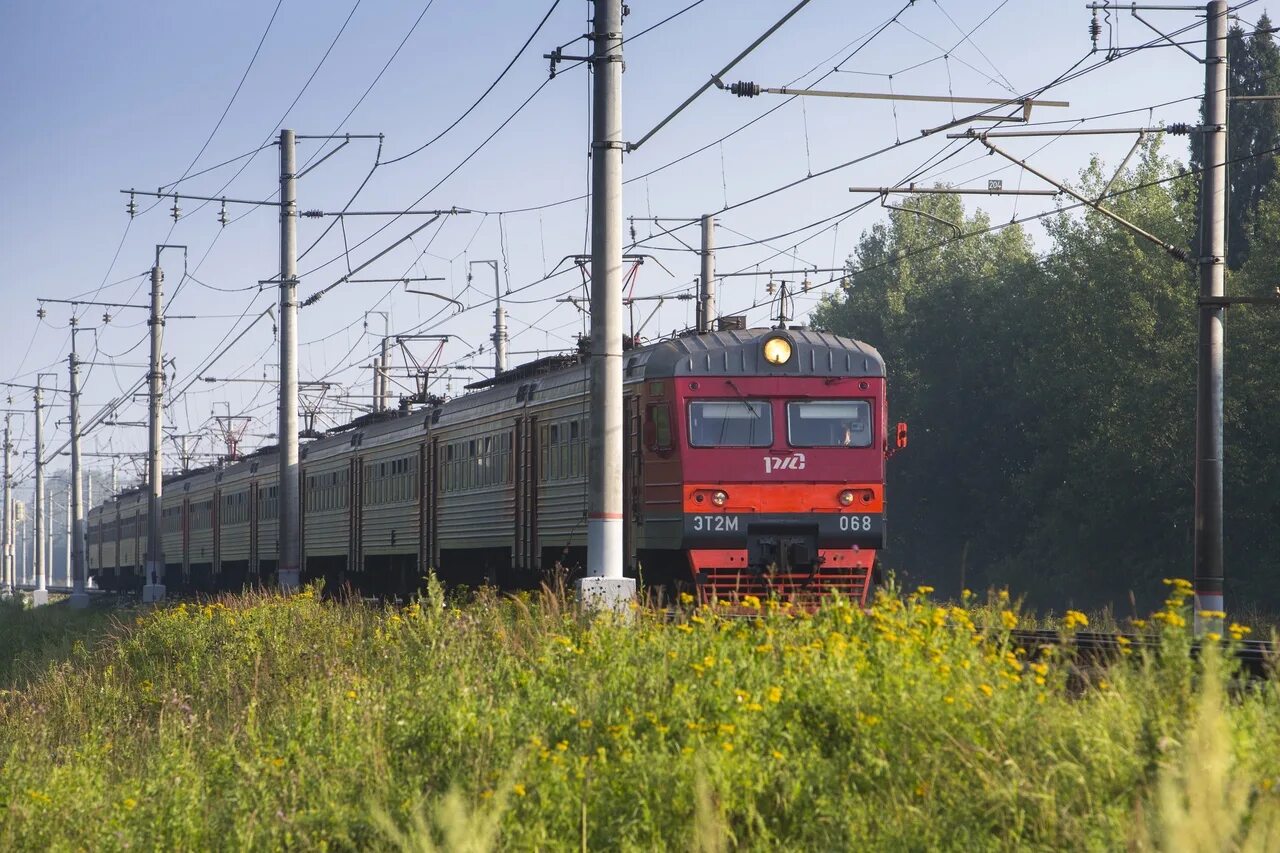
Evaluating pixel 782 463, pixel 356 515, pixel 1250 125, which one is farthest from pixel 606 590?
pixel 1250 125

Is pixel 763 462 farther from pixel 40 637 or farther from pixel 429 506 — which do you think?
pixel 40 637

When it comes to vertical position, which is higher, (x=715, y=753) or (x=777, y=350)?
(x=777, y=350)

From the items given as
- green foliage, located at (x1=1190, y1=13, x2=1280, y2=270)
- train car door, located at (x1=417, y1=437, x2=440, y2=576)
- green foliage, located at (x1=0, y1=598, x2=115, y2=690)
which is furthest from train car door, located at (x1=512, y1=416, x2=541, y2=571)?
green foliage, located at (x1=1190, y1=13, x2=1280, y2=270)

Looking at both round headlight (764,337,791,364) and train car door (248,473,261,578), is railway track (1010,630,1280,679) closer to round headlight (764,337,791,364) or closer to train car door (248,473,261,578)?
round headlight (764,337,791,364)

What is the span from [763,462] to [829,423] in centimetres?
91

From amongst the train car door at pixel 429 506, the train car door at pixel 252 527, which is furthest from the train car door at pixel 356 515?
the train car door at pixel 252 527

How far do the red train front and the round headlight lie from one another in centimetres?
1

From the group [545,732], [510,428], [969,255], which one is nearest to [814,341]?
[510,428]

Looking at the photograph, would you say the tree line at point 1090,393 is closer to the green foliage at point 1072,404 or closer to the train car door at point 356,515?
the green foliage at point 1072,404

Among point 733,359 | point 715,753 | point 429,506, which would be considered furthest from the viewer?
point 429,506

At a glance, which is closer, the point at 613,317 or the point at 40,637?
the point at 613,317

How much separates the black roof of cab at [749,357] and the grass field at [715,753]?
6.81 metres

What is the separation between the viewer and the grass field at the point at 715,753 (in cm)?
578

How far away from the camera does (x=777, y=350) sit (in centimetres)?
1747
